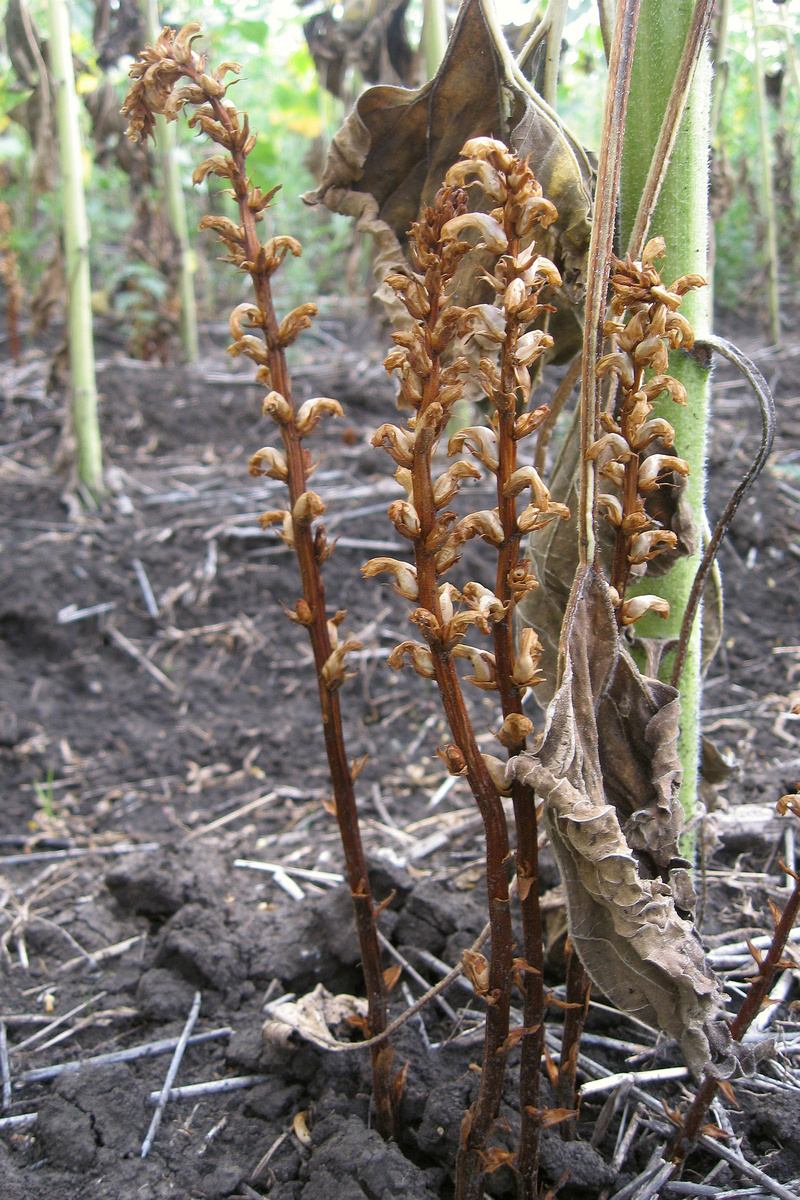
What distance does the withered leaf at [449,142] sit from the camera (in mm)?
1099

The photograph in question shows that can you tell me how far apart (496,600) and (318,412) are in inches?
15.0

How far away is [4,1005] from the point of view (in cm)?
173

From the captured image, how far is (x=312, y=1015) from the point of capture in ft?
4.35

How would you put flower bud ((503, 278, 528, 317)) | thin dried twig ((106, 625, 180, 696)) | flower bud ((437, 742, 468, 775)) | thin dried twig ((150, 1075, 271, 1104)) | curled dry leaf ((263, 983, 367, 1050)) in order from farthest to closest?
thin dried twig ((106, 625, 180, 696)) < thin dried twig ((150, 1075, 271, 1104)) < curled dry leaf ((263, 983, 367, 1050)) < flower bud ((437, 742, 468, 775)) < flower bud ((503, 278, 528, 317))

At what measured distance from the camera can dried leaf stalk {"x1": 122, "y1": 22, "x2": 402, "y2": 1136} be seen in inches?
38.8

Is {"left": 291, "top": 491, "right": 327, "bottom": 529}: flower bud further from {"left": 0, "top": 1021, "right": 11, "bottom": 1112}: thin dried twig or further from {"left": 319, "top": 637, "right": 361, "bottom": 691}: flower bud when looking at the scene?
{"left": 0, "top": 1021, "right": 11, "bottom": 1112}: thin dried twig

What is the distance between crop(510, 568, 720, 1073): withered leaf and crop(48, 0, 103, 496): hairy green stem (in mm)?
3478

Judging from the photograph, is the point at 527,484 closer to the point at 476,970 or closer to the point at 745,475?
the point at 745,475

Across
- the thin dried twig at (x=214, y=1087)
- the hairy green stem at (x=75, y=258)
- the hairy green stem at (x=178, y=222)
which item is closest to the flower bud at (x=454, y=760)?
the thin dried twig at (x=214, y=1087)

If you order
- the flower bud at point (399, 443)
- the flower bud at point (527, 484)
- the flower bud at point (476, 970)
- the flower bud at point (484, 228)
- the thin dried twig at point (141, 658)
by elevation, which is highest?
the flower bud at point (484, 228)

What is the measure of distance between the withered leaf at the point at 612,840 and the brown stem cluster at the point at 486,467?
5cm

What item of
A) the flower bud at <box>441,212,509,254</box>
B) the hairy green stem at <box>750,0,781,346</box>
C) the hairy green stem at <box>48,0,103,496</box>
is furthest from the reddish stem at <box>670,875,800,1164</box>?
the hairy green stem at <box>750,0,781,346</box>

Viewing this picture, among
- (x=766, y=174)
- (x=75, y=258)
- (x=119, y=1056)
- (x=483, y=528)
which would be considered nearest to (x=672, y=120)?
(x=483, y=528)

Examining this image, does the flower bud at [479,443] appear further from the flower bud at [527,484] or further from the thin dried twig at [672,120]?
the thin dried twig at [672,120]
